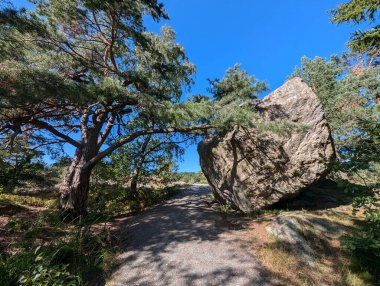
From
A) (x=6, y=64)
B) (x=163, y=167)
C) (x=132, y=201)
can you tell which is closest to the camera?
(x=6, y=64)

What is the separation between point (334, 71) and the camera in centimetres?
942

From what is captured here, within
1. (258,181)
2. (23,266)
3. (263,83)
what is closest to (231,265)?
(258,181)

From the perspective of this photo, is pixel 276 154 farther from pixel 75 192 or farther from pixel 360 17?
pixel 75 192

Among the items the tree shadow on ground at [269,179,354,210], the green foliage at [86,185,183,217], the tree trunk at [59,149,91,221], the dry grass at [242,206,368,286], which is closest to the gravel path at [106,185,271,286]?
the dry grass at [242,206,368,286]

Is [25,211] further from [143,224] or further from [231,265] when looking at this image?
[231,265]

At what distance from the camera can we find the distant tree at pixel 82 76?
445 cm

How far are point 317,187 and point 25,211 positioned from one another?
11.0 m

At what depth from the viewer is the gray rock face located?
18.5ft

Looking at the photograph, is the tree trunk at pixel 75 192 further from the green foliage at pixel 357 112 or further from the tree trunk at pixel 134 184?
the green foliage at pixel 357 112

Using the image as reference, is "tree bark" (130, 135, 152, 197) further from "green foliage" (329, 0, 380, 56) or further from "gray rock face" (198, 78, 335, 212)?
"green foliage" (329, 0, 380, 56)

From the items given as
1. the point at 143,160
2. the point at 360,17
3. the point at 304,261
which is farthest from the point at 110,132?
the point at 360,17

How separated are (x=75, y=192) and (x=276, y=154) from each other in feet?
21.3

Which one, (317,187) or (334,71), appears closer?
(317,187)

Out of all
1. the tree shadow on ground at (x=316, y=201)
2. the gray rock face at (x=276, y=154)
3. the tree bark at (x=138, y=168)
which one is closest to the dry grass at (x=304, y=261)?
the tree shadow on ground at (x=316, y=201)
